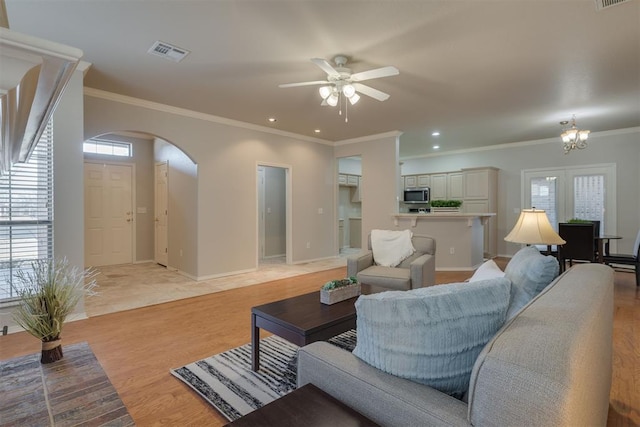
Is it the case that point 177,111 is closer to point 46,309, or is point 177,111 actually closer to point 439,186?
point 46,309

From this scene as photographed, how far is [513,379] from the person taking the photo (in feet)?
2.26

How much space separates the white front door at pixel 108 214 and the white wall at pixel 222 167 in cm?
215

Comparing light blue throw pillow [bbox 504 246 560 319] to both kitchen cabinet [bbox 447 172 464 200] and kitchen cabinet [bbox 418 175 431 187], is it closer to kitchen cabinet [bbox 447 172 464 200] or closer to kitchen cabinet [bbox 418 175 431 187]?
kitchen cabinet [bbox 447 172 464 200]

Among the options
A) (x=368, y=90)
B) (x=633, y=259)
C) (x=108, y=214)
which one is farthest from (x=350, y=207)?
(x=368, y=90)

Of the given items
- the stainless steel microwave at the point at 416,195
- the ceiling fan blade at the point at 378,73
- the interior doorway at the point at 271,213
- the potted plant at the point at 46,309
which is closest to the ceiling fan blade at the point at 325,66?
the ceiling fan blade at the point at 378,73

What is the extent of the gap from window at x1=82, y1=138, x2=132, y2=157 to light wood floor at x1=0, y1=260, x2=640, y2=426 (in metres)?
4.10

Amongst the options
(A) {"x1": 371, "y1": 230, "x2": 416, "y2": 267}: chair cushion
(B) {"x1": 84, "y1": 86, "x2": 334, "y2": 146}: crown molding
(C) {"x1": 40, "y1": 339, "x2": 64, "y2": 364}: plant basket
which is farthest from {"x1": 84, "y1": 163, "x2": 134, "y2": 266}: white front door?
(A) {"x1": 371, "y1": 230, "x2": 416, "y2": 267}: chair cushion

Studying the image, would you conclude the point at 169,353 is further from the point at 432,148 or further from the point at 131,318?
the point at 432,148

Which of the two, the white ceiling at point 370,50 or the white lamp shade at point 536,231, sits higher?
the white ceiling at point 370,50

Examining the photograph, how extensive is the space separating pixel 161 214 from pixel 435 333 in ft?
21.3

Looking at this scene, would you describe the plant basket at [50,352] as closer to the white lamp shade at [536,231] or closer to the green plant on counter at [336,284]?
the green plant on counter at [336,284]

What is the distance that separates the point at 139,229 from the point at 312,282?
414cm

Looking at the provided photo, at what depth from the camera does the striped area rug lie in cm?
184

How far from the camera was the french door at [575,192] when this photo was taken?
600cm
